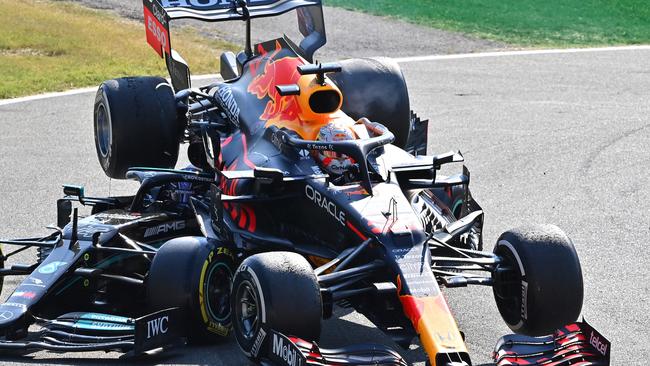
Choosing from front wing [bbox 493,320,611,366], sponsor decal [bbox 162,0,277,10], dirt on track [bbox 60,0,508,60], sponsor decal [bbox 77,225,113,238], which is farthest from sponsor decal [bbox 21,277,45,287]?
dirt on track [bbox 60,0,508,60]

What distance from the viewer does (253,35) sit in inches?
965

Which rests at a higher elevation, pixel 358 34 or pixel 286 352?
pixel 286 352

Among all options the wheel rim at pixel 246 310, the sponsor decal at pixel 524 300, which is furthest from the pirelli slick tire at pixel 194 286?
the sponsor decal at pixel 524 300

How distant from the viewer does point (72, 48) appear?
23.2 meters

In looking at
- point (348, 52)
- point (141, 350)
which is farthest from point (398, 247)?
point (348, 52)

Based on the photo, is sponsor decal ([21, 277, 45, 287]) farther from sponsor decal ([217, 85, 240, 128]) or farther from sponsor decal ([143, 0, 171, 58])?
sponsor decal ([143, 0, 171, 58])

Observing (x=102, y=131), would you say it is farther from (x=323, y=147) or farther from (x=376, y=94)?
(x=323, y=147)

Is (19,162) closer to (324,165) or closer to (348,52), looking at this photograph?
(324,165)

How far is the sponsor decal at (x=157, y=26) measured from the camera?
39.8ft

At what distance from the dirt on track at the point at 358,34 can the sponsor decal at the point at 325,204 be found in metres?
13.6

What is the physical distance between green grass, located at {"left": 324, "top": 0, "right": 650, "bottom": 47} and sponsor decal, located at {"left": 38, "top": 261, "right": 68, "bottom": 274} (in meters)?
16.1

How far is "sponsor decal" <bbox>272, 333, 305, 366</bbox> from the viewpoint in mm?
7534

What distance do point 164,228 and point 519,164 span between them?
5.99m

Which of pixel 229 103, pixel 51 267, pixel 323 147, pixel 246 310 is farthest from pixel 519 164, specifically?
pixel 246 310
